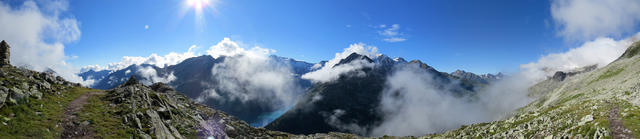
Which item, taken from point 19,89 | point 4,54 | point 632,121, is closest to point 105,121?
point 19,89

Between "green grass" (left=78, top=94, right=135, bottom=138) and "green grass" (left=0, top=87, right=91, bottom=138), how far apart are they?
9.76ft

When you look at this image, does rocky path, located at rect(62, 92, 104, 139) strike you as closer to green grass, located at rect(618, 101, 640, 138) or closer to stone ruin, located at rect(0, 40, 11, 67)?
stone ruin, located at rect(0, 40, 11, 67)

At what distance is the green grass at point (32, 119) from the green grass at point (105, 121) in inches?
117

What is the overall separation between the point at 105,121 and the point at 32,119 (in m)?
7.61

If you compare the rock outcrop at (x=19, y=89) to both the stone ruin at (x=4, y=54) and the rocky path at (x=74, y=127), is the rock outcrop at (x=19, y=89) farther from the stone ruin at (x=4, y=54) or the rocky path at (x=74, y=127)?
the stone ruin at (x=4, y=54)

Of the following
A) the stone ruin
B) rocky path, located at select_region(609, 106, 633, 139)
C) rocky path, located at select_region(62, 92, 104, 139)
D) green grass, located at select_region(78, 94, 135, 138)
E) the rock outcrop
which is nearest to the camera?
rocky path, located at select_region(609, 106, 633, 139)

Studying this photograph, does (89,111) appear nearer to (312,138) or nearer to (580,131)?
(580,131)

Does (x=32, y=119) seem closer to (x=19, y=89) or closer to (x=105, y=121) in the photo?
(x=105, y=121)

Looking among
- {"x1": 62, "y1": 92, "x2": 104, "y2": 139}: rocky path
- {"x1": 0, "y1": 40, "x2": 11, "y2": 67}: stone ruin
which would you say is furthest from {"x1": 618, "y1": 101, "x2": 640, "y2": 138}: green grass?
{"x1": 0, "y1": 40, "x2": 11, "y2": 67}: stone ruin

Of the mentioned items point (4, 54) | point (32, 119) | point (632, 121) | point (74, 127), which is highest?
point (4, 54)

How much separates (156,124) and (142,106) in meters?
10.0

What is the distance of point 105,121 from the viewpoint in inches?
1396

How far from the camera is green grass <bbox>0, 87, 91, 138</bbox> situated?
24578 millimetres

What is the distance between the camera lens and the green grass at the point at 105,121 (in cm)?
3181
